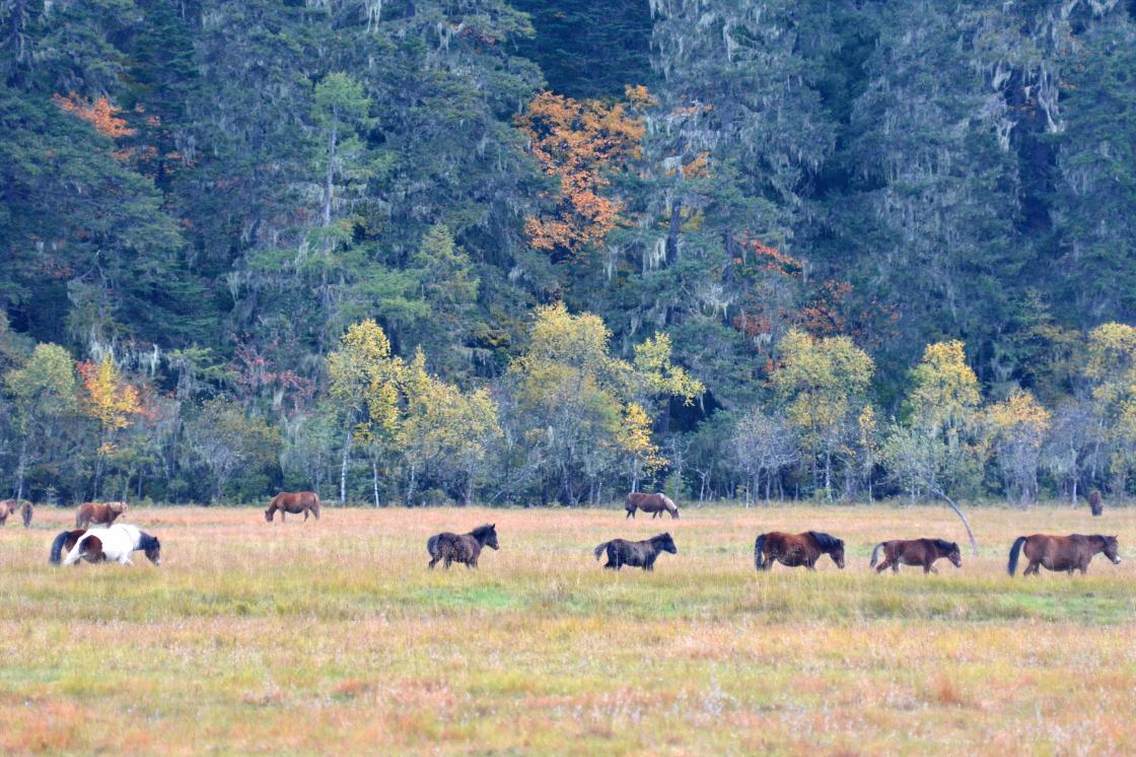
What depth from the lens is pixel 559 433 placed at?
168ft

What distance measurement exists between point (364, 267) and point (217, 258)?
6.50 metres

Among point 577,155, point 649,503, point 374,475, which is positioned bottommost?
point 649,503

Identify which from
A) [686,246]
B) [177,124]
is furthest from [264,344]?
[686,246]

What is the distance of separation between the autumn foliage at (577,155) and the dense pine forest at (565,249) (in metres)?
0.24

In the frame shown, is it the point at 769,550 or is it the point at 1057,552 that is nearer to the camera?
the point at 1057,552

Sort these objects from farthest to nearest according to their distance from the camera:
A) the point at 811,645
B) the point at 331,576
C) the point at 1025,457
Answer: the point at 1025,457
the point at 331,576
the point at 811,645

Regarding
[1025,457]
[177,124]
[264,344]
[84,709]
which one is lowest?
[84,709]

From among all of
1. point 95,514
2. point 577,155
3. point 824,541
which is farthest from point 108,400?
point 824,541

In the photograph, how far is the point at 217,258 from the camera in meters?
59.8

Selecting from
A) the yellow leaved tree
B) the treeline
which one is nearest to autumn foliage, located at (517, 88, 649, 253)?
the treeline

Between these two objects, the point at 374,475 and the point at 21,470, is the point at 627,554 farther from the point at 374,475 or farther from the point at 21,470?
the point at 21,470

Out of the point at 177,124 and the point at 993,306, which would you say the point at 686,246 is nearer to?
the point at 993,306

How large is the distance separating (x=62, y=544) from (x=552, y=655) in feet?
34.3

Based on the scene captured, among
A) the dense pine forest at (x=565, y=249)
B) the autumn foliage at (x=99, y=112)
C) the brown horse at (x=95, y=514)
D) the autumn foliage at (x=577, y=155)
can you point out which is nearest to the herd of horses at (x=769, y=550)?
the brown horse at (x=95, y=514)
